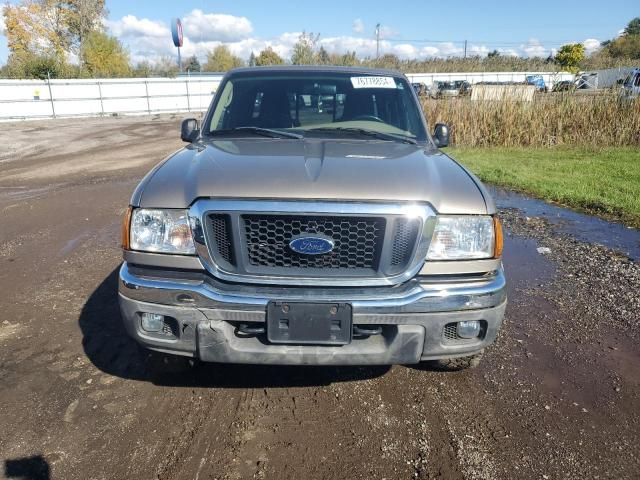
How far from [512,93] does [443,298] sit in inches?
501

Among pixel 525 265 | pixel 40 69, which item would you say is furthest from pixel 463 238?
pixel 40 69

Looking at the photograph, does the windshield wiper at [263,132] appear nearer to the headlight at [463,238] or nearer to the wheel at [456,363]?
the headlight at [463,238]

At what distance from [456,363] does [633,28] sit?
90.5 meters

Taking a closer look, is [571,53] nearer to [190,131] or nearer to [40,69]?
[40,69]

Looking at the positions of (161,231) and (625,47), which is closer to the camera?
(161,231)

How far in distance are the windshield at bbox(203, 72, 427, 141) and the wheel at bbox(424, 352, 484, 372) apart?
1.61m

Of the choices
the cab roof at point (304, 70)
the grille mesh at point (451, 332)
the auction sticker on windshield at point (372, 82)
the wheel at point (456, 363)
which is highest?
the cab roof at point (304, 70)

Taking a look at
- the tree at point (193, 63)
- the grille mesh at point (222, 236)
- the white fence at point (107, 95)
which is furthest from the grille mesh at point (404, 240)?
the tree at point (193, 63)

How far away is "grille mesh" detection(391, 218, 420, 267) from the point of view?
8.10 ft

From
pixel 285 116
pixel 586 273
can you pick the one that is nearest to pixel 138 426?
pixel 285 116

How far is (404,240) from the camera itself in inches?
98.1

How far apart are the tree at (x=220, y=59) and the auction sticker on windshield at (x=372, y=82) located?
267 feet

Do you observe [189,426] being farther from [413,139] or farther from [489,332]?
[413,139]

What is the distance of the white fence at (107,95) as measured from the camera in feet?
83.1
